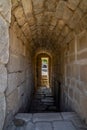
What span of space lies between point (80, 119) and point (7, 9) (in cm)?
140

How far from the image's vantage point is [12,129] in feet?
5.34

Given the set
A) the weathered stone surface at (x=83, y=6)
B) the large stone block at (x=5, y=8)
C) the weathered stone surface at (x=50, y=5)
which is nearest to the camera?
the large stone block at (x=5, y=8)

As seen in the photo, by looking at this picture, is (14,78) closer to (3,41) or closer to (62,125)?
(62,125)

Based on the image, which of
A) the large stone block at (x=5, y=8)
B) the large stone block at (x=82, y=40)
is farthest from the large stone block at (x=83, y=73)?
the large stone block at (x=5, y=8)

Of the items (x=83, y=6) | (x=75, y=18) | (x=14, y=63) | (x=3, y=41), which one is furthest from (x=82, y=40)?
(x=3, y=41)

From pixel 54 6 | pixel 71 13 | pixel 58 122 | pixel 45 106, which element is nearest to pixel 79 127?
pixel 58 122

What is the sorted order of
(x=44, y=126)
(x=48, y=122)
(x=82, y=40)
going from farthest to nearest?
(x=82, y=40), (x=48, y=122), (x=44, y=126)

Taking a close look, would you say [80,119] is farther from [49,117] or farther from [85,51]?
[85,51]

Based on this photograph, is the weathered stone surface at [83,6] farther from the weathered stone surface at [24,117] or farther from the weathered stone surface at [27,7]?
the weathered stone surface at [24,117]

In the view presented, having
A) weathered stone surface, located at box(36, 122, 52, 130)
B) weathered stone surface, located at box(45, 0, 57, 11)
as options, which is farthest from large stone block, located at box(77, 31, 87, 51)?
weathered stone surface, located at box(36, 122, 52, 130)

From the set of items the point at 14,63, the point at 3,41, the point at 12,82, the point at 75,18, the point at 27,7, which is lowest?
the point at 12,82

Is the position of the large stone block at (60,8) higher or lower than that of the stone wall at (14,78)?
higher

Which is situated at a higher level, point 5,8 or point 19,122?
point 5,8

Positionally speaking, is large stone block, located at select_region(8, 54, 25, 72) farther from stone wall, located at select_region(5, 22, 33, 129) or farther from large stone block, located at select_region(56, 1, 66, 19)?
large stone block, located at select_region(56, 1, 66, 19)
